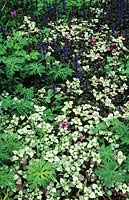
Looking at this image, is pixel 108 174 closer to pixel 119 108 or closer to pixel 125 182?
pixel 125 182

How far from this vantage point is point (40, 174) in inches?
152

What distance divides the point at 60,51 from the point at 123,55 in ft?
2.78

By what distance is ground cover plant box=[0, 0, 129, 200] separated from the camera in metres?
3.95

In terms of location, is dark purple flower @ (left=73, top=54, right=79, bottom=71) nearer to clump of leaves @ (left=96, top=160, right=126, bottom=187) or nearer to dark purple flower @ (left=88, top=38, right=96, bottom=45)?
dark purple flower @ (left=88, top=38, right=96, bottom=45)

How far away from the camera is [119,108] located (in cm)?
457

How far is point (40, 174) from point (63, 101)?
1.24 metres

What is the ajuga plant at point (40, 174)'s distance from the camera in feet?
12.5

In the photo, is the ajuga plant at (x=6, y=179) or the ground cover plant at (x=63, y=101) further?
the ground cover plant at (x=63, y=101)

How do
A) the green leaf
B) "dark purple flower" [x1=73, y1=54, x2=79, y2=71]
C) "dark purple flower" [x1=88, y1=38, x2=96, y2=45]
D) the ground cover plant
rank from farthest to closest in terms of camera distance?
1. "dark purple flower" [x1=88, y1=38, x2=96, y2=45]
2. "dark purple flower" [x1=73, y1=54, x2=79, y2=71]
3. the ground cover plant
4. the green leaf

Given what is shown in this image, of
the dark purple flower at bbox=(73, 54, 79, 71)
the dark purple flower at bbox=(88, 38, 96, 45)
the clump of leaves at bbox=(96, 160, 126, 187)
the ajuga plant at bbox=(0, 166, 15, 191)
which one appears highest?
the dark purple flower at bbox=(88, 38, 96, 45)

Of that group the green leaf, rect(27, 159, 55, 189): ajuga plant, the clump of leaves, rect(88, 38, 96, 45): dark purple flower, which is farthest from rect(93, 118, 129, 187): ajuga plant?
rect(88, 38, 96, 45): dark purple flower

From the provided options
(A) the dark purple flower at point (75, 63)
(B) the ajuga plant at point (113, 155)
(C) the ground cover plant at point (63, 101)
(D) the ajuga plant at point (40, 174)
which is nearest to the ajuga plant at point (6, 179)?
(C) the ground cover plant at point (63, 101)

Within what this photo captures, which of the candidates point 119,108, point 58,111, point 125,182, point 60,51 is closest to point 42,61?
point 60,51

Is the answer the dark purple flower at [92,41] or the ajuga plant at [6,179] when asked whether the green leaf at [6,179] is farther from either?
the dark purple flower at [92,41]
